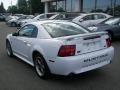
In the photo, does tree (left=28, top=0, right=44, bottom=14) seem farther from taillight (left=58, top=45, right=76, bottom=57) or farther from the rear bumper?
taillight (left=58, top=45, right=76, bottom=57)

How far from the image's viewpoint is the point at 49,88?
5047 mm

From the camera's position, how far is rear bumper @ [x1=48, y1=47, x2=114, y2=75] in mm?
4938

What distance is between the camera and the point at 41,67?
572cm

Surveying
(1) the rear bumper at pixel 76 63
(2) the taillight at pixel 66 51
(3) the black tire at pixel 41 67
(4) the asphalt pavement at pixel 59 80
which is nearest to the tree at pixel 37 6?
(4) the asphalt pavement at pixel 59 80

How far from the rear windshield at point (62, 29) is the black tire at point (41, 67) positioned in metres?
0.64

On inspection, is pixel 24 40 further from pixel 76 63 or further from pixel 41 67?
pixel 76 63

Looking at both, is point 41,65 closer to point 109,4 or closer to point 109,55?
point 109,55

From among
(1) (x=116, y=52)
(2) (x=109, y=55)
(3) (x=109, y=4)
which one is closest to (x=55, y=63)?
(2) (x=109, y=55)

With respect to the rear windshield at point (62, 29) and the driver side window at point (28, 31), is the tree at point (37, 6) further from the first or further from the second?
the rear windshield at point (62, 29)

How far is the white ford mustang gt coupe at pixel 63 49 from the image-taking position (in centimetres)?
501

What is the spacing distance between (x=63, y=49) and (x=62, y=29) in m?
1.13

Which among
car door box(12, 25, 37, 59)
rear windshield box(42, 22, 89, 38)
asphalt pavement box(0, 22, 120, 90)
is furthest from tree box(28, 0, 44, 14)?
rear windshield box(42, 22, 89, 38)

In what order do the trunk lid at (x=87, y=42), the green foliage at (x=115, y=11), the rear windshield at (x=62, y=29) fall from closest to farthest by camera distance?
the trunk lid at (x=87, y=42)
the rear windshield at (x=62, y=29)
the green foliage at (x=115, y=11)

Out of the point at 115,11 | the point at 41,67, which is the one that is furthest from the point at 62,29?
the point at 115,11
